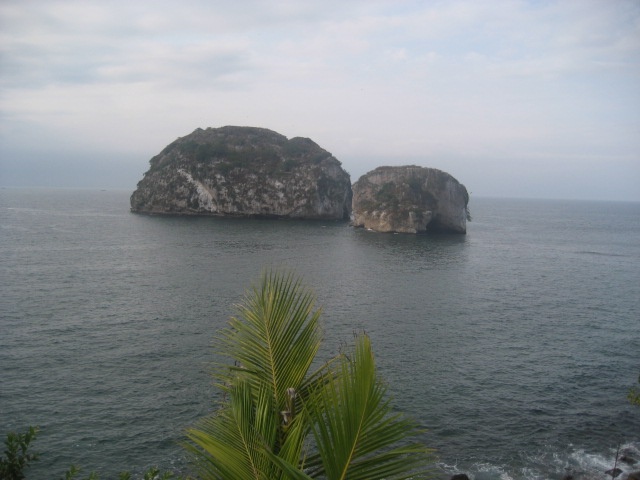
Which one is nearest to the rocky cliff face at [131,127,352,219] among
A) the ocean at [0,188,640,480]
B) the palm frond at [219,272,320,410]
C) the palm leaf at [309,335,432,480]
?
the ocean at [0,188,640,480]

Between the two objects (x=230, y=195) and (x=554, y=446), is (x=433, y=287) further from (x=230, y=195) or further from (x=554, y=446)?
(x=230, y=195)

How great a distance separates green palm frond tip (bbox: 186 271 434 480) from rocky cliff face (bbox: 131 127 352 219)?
140887mm

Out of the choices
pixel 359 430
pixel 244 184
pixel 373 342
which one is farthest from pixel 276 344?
pixel 244 184

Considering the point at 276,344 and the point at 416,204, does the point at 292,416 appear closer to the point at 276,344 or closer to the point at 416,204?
the point at 276,344

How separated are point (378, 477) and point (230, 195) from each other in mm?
145836

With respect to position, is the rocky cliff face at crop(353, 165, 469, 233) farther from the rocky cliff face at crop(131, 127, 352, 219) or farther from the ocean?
the ocean

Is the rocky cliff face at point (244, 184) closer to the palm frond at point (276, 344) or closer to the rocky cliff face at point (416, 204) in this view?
the rocky cliff face at point (416, 204)

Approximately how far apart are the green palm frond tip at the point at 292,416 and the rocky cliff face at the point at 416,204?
116 m

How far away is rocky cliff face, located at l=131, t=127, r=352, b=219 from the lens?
14725 cm

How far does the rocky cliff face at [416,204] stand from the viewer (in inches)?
4776

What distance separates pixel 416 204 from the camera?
12325cm

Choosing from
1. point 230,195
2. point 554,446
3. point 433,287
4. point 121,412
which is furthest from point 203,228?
point 554,446

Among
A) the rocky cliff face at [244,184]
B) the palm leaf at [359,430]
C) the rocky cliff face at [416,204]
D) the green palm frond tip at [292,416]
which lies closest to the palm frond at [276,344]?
the green palm frond tip at [292,416]

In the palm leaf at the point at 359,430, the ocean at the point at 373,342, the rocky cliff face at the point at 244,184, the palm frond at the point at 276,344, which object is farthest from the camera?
the rocky cliff face at the point at 244,184
